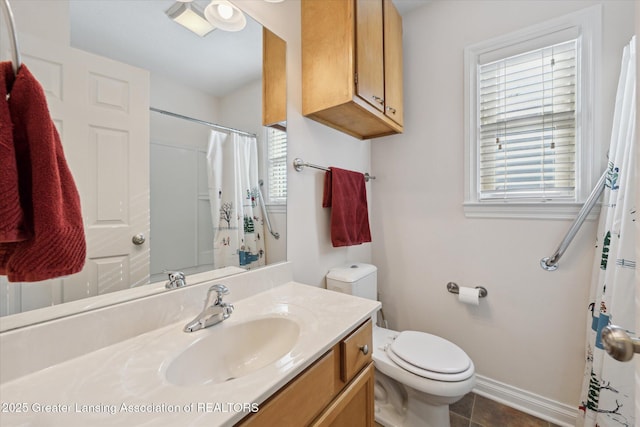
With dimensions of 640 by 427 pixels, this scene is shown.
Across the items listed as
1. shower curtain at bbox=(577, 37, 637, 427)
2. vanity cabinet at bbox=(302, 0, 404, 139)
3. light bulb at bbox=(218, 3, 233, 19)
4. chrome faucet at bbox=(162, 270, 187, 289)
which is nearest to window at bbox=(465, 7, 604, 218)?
shower curtain at bbox=(577, 37, 637, 427)

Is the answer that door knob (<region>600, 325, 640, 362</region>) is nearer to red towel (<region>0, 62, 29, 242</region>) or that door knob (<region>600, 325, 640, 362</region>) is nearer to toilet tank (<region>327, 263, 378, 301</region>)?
red towel (<region>0, 62, 29, 242</region>)

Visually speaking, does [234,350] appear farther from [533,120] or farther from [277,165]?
[533,120]

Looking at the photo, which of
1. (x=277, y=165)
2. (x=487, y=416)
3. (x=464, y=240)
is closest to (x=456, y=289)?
(x=464, y=240)

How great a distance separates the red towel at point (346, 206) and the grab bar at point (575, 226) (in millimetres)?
953

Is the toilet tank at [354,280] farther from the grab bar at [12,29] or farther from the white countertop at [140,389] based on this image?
the grab bar at [12,29]

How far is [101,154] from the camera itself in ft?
2.29

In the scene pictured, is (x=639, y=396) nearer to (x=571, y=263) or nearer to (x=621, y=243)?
(x=621, y=243)

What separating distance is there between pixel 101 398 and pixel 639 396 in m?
0.99

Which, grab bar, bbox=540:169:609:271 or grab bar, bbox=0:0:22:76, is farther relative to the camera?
grab bar, bbox=540:169:609:271

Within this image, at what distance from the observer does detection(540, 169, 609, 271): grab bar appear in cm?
117

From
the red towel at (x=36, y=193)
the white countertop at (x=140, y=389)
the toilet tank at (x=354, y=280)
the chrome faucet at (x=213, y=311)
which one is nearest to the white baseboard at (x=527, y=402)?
the toilet tank at (x=354, y=280)

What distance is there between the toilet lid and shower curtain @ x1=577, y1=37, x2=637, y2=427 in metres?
0.53

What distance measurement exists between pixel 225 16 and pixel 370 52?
705mm

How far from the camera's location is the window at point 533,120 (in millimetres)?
1272
